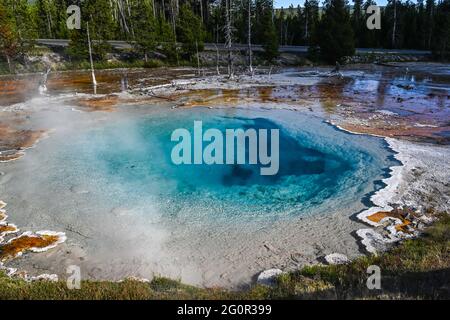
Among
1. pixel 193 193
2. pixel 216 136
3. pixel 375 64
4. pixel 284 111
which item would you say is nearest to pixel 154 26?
pixel 375 64

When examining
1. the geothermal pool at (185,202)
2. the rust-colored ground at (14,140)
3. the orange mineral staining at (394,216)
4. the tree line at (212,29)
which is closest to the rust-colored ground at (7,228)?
the geothermal pool at (185,202)

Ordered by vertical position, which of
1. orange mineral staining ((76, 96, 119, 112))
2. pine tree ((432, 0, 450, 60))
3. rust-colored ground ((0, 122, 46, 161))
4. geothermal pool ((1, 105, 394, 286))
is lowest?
geothermal pool ((1, 105, 394, 286))

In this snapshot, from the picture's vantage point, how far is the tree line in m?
44.8

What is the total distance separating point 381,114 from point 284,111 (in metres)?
5.34

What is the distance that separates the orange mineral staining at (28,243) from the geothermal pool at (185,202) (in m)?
0.34

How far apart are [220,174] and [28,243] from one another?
22.3 feet

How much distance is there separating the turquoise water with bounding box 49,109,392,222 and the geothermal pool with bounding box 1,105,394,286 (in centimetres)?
4

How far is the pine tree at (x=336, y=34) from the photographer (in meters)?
47.9

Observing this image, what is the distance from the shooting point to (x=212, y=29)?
2505 inches

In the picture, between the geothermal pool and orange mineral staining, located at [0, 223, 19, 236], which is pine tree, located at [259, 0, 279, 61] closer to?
the geothermal pool

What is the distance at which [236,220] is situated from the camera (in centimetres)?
998

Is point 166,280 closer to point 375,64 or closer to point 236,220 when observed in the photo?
point 236,220

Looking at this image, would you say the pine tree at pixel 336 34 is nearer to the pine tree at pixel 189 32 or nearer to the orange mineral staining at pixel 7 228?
the pine tree at pixel 189 32

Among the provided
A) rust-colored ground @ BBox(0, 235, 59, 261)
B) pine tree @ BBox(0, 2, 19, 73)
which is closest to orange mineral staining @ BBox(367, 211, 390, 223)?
rust-colored ground @ BBox(0, 235, 59, 261)
